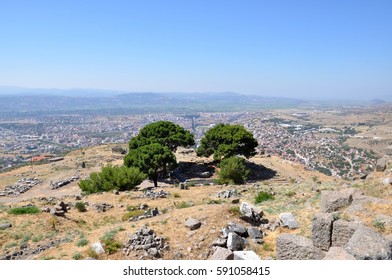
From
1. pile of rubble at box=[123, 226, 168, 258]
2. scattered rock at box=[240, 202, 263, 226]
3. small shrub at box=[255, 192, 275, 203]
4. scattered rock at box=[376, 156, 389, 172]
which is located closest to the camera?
pile of rubble at box=[123, 226, 168, 258]

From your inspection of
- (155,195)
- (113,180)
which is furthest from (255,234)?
(113,180)

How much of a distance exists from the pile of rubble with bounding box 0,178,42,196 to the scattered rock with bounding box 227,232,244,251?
35.3m

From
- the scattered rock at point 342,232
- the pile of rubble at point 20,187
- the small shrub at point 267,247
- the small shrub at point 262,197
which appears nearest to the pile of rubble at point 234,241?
the small shrub at point 267,247

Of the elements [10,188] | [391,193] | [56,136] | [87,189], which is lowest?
[56,136]

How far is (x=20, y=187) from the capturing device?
41.7 m

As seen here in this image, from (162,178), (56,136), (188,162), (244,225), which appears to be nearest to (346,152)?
(188,162)

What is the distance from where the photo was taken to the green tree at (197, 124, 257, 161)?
130ft

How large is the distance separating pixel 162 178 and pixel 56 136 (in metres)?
159

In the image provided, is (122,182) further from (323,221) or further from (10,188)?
(323,221)

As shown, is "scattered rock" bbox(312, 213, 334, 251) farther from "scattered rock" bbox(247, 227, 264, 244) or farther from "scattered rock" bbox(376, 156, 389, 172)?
"scattered rock" bbox(376, 156, 389, 172)

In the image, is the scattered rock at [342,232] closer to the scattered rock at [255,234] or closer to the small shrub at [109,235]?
the scattered rock at [255,234]

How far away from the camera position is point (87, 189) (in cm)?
3153

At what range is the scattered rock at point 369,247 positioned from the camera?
8.05 meters

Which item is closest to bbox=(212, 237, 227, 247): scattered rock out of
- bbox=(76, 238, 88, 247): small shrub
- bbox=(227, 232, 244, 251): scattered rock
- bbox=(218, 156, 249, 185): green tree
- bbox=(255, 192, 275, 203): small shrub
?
bbox=(227, 232, 244, 251): scattered rock
